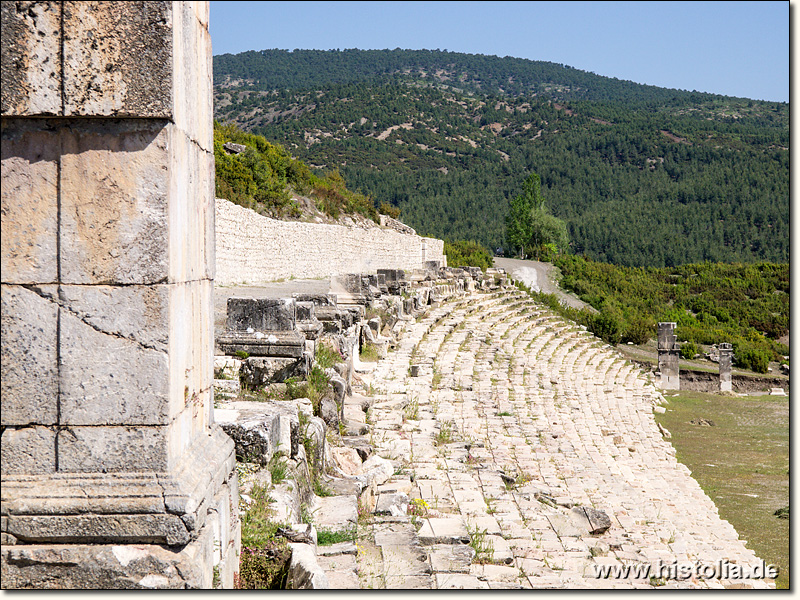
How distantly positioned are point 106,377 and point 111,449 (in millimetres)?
300

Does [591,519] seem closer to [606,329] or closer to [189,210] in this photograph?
[189,210]

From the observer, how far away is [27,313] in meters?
3.16

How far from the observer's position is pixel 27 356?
125 inches

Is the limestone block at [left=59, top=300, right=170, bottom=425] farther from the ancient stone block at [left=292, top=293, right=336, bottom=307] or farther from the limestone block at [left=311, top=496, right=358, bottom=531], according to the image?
the ancient stone block at [left=292, top=293, right=336, bottom=307]

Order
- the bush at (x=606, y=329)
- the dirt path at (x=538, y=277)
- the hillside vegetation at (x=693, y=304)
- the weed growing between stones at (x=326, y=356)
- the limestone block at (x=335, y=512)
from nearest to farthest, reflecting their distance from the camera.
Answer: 1. the limestone block at (x=335, y=512)
2. the weed growing between stones at (x=326, y=356)
3. the bush at (x=606, y=329)
4. the hillside vegetation at (x=693, y=304)
5. the dirt path at (x=538, y=277)

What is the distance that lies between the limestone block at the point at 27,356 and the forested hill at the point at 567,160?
2886 inches

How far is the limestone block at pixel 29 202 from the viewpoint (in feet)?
10.2

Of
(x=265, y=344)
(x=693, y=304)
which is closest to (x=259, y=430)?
(x=265, y=344)

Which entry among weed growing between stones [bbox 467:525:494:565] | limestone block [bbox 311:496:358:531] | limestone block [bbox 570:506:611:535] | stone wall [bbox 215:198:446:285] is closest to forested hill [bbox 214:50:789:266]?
stone wall [bbox 215:198:446:285]

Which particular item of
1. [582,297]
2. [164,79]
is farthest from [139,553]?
[582,297]

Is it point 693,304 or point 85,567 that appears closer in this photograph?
point 85,567

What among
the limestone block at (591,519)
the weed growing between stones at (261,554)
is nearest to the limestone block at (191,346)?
the weed growing between stones at (261,554)

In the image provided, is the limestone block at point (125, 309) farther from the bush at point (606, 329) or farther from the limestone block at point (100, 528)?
the bush at point (606, 329)

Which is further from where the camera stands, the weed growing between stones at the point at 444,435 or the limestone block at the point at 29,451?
the weed growing between stones at the point at 444,435
